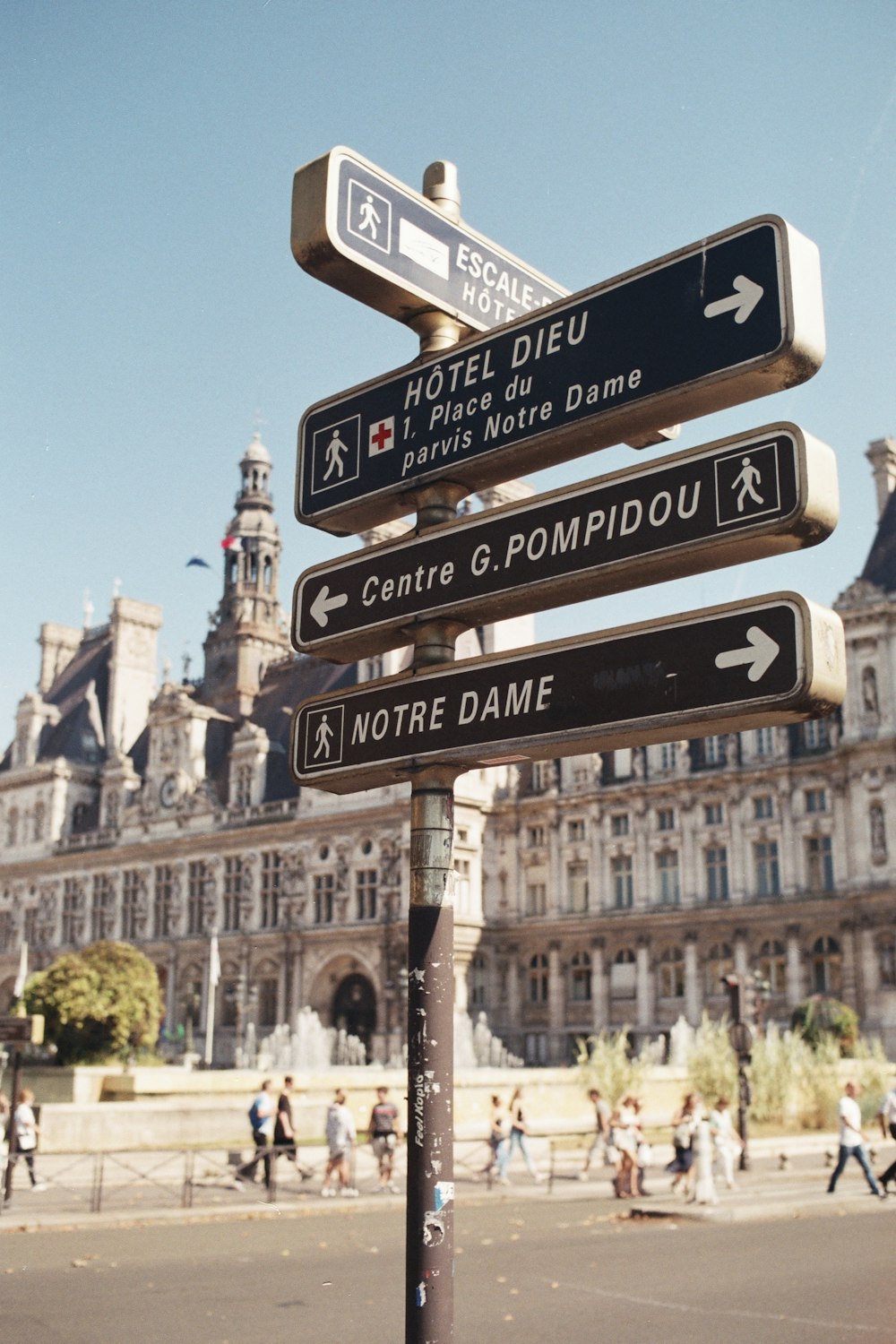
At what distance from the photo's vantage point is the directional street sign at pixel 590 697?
369cm

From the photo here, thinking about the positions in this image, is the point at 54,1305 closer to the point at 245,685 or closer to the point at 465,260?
the point at 465,260

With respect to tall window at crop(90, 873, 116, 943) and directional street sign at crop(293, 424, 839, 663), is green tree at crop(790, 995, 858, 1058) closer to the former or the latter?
directional street sign at crop(293, 424, 839, 663)

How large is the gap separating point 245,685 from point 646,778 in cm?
2495

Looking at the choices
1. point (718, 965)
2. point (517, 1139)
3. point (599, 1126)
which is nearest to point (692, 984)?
point (718, 965)

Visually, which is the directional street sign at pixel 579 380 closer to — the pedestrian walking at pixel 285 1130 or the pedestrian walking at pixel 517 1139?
the pedestrian walking at pixel 285 1130

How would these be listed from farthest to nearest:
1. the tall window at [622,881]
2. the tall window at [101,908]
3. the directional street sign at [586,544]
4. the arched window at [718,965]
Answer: the tall window at [101,908] → the tall window at [622,881] → the arched window at [718,965] → the directional street sign at [586,544]

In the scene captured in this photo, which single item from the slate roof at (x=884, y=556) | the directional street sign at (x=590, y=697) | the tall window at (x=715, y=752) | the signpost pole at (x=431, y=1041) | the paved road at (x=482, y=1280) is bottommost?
the paved road at (x=482, y=1280)

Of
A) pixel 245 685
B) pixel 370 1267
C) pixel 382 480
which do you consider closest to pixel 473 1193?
pixel 370 1267

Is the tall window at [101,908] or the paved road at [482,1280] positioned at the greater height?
the tall window at [101,908]

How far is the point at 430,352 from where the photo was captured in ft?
16.9

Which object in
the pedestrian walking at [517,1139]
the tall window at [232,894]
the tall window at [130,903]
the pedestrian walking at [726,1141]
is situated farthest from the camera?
the tall window at [130,903]

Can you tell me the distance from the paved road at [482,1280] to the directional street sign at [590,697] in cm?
680

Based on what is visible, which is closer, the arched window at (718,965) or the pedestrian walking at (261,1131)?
the pedestrian walking at (261,1131)

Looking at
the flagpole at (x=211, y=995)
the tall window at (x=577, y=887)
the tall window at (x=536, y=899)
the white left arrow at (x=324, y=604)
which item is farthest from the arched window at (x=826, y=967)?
the white left arrow at (x=324, y=604)
